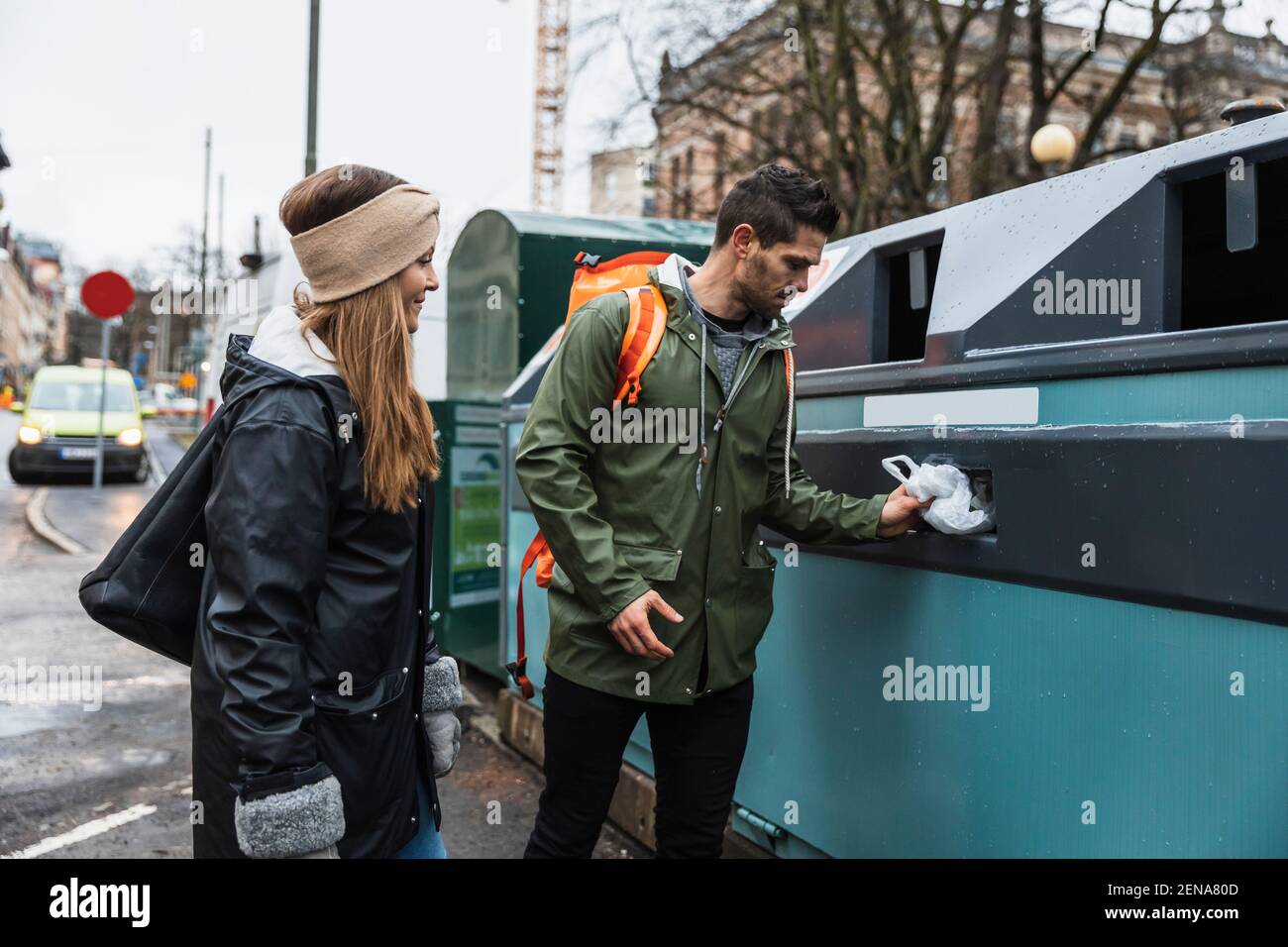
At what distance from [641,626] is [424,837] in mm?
488

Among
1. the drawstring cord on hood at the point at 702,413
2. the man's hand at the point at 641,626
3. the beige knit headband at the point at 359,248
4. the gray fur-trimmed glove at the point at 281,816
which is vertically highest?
the beige knit headband at the point at 359,248

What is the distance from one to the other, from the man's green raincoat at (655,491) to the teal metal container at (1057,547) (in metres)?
0.10

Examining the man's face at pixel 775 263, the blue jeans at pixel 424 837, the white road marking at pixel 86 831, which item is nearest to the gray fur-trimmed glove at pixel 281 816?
the blue jeans at pixel 424 837

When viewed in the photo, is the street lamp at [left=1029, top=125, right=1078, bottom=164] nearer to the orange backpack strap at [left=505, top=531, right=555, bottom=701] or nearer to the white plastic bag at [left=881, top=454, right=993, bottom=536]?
the white plastic bag at [left=881, top=454, right=993, bottom=536]

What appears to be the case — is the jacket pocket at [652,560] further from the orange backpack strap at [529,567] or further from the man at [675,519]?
the orange backpack strap at [529,567]

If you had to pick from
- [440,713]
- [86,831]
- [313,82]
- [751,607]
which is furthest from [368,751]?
[313,82]

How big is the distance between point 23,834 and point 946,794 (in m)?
2.91

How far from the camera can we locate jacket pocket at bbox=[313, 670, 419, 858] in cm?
155

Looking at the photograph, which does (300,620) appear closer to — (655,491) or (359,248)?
(359,248)

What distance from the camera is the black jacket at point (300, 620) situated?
1443mm

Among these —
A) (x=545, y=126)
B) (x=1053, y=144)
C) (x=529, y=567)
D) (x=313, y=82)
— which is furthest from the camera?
(x=545, y=126)

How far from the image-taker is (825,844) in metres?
2.62

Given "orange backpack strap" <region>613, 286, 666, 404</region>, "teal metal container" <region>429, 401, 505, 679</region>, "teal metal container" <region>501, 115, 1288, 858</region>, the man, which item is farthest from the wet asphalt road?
"orange backpack strap" <region>613, 286, 666, 404</region>

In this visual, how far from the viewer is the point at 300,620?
4.88 ft
